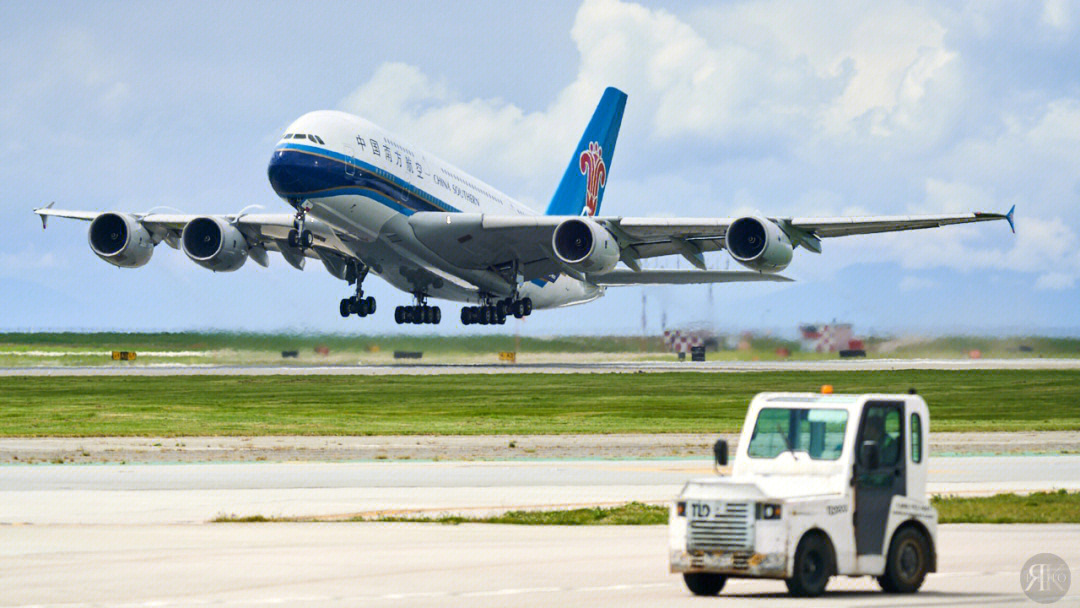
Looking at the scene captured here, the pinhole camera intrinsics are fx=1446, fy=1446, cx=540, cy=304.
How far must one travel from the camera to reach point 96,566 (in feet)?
50.1

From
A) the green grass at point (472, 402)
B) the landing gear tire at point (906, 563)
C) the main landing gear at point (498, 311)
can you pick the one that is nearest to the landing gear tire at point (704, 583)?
the landing gear tire at point (906, 563)

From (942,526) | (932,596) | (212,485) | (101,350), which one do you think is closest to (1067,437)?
(942,526)

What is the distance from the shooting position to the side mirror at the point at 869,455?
13188 millimetres

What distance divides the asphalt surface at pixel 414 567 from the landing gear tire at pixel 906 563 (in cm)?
17

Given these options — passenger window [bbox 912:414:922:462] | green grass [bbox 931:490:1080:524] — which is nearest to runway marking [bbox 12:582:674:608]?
passenger window [bbox 912:414:922:462]

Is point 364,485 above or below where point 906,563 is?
above

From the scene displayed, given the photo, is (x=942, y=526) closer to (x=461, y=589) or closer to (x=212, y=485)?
(x=461, y=589)

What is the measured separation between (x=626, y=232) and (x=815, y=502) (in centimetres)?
4505

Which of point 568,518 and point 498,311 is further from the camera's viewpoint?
point 498,311

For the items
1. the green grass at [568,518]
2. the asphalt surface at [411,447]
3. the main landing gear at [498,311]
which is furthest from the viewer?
the main landing gear at [498,311]

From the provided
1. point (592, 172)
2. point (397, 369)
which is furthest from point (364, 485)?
point (592, 172)

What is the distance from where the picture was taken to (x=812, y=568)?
13086mm

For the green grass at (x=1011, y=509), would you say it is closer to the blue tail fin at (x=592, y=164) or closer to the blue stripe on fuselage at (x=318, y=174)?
the blue stripe on fuselage at (x=318, y=174)

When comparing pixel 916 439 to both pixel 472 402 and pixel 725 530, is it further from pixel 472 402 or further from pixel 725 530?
pixel 472 402
